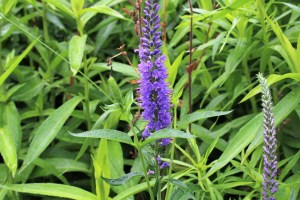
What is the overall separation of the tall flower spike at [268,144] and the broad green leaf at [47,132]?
128 centimetres

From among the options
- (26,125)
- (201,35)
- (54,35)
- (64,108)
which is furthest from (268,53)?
(54,35)

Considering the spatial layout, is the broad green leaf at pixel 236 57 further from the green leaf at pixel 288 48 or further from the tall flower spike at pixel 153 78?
the tall flower spike at pixel 153 78

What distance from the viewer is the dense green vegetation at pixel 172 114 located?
7.30 ft

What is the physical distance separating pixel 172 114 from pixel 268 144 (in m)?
0.70

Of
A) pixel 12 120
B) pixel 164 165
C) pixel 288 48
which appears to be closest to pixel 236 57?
pixel 288 48

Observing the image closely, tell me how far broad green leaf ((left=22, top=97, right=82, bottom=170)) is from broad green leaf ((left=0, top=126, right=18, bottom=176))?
3.7 inches

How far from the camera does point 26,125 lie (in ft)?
11.2

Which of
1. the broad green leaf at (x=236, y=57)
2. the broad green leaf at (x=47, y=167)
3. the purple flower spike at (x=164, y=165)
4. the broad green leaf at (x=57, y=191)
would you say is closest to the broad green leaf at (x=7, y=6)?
the broad green leaf at (x=47, y=167)

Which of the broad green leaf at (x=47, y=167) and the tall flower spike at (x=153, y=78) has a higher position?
the tall flower spike at (x=153, y=78)

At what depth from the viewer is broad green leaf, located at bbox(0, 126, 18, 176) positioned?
8.45ft

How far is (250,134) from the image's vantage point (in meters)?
2.22

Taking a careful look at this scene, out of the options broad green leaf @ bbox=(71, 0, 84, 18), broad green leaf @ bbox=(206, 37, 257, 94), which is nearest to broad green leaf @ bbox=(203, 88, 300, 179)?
broad green leaf @ bbox=(206, 37, 257, 94)

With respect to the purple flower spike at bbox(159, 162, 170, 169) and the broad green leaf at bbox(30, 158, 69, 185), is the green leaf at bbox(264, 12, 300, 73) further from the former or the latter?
the broad green leaf at bbox(30, 158, 69, 185)

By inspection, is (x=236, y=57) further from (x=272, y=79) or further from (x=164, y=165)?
(x=164, y=165)
